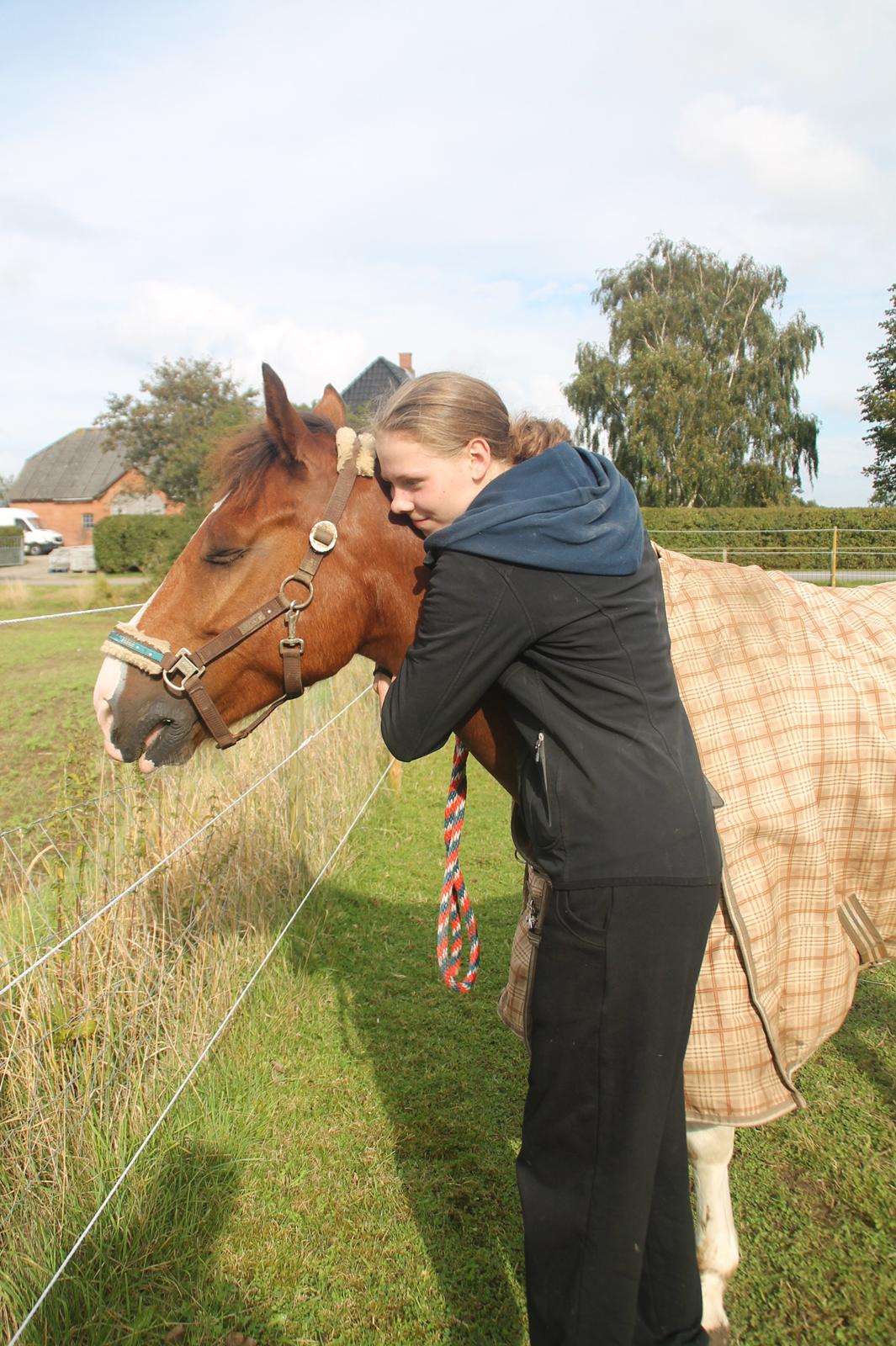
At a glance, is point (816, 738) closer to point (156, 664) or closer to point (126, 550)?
point (156, 664)

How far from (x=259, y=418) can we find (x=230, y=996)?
7.77 ft

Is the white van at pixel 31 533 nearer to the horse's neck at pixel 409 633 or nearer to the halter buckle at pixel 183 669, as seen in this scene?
the halter buckle at pixel 183 669

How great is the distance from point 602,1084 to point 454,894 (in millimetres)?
799

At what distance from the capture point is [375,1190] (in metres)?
2.89

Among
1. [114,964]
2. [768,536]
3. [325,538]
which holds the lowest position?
[114,964]

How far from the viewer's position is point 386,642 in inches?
82.8

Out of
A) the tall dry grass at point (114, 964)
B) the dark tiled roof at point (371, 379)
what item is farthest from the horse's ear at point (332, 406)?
the dark tiled roof at point (371, 379)

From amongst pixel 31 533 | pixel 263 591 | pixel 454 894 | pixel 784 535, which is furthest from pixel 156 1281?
pixel 31 533

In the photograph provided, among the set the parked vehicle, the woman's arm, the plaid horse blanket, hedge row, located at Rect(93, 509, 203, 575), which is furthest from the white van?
the woman's arm

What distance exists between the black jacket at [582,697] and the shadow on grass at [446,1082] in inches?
67.3

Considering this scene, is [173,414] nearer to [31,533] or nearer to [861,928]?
[31,533]

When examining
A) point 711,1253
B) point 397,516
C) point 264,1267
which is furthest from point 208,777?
point 711,1253

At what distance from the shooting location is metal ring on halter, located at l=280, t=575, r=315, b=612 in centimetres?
201

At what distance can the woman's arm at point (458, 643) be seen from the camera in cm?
147
